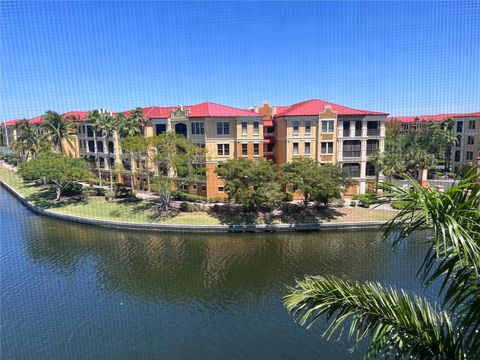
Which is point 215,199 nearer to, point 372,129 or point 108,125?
point 108,125

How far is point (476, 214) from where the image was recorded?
5.49 ft

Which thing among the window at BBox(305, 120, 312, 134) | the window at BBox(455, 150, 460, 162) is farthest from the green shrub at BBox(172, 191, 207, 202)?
the window at BBox(455, 150, 460, 162)

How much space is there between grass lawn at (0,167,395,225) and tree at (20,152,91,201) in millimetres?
846

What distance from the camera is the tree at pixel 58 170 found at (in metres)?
12.3

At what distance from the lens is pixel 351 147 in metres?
13.1

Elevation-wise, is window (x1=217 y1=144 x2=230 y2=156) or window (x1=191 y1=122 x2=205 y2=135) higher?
window (x1=191 y1=122 x2=205 y2=135)

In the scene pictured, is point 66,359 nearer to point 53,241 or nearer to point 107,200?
point 53,241

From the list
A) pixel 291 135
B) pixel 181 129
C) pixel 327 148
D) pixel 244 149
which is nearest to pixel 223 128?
pixel 244 149

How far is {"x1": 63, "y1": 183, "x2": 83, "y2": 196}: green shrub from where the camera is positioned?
13.9 meters

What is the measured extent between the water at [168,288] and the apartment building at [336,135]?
3.93 meters

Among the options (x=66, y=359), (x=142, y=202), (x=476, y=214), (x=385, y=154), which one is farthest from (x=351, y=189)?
(x=476, y=214)

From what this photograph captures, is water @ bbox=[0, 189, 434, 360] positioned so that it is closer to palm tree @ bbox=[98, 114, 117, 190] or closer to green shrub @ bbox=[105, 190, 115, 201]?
green shrub @ bbox=[105, 190, 115, 201]

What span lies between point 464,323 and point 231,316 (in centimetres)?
440

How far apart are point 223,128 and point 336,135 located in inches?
162
